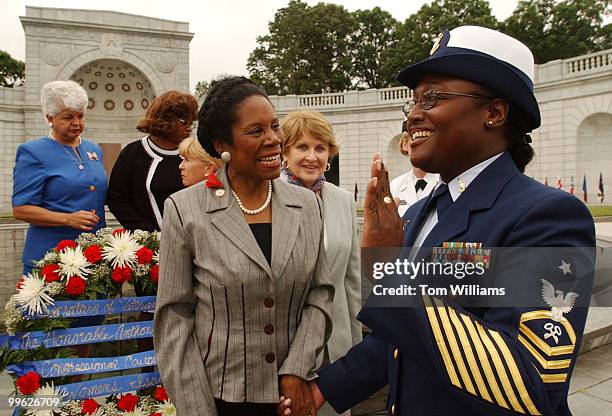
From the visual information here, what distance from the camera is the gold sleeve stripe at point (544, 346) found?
1107 mm

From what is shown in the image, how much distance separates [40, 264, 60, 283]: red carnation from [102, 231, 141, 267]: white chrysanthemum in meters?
0.27

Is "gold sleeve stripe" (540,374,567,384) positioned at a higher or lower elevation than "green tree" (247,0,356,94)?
lower

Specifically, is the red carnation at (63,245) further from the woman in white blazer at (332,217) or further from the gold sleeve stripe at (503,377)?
the gold sleeve stripe at (503,377)

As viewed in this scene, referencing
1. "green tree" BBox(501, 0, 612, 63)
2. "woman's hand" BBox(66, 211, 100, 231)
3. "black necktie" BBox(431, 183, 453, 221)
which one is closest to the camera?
"black necktie" BBox(431, 183, 453, 221)

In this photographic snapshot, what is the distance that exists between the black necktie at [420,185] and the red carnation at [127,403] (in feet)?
10.6

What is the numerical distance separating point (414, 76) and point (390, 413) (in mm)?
1164

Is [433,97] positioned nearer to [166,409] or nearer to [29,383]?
[166,409]

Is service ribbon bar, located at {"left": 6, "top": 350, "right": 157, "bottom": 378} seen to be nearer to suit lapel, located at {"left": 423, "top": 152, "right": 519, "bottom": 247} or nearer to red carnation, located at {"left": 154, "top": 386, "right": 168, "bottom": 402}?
red carnation, located at {"left": 154, "top": 386, "right": 168, "bottom": 402}

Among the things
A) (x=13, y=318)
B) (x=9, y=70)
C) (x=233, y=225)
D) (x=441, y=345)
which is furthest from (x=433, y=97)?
(x=9, y=70)

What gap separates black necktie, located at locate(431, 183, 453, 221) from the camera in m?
1.58

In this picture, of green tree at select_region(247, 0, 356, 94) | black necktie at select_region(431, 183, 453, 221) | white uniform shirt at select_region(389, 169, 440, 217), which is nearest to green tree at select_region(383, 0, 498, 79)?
green tree at select_region(247, 0, 356, 94)

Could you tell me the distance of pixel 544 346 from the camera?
3.63 feet

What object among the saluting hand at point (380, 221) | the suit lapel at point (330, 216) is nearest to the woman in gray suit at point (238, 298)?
the saluting hand at point (380, 221)

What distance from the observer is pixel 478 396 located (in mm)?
1153
